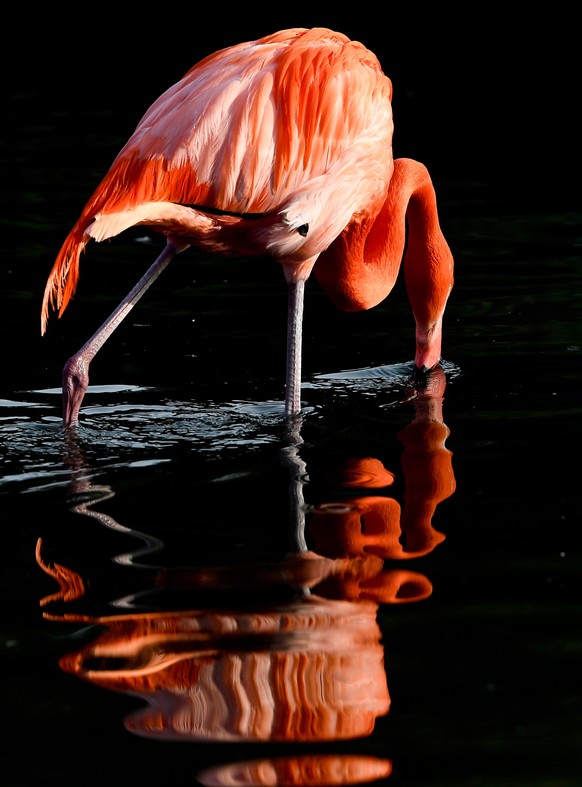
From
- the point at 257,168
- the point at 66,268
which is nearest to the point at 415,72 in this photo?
the point at 257,168

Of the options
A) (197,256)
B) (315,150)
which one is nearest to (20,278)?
(197,256)

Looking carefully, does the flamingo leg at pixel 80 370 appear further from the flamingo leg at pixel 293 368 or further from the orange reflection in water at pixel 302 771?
the orange reflection in water at pixel 302 771

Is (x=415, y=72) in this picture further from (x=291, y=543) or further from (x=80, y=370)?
(x=291, y=543)

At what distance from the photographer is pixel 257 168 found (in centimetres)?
479

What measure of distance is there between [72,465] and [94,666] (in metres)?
1.60

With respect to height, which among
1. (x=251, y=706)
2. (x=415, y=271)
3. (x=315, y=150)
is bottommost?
(x=251, y=706)

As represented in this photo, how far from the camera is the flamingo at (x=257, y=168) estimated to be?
4641mm

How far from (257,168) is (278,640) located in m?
2.07

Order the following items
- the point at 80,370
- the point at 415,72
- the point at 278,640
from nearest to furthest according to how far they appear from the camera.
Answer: the point at 278,640 < the point at 80,370 < the point at 415,72

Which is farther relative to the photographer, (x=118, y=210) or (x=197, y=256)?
(x=197, y=256)

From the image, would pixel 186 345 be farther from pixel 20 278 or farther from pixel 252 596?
pixel 252 596

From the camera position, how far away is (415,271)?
6.11 m

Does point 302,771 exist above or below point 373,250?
below

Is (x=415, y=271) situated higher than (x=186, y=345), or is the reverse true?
(x=415, y=271)
